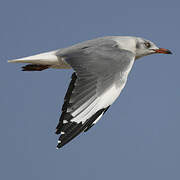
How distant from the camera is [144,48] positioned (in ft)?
23.6

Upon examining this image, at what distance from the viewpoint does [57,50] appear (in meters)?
6.50

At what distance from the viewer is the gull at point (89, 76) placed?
457cm

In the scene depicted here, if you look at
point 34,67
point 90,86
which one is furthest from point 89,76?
point 34,67

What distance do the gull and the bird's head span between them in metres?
0.59

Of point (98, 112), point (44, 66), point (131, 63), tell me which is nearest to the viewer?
point (98, 112)

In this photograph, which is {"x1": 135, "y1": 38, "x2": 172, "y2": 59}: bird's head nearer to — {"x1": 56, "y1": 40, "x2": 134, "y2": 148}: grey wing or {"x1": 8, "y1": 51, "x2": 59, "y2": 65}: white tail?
{"x1": 56, "y1": 40, "x2": 134, "y2": 148}: grey wing

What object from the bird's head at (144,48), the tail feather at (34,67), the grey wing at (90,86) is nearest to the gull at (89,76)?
the grey wing at (90,86)

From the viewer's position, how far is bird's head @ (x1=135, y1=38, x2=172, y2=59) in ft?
23.3

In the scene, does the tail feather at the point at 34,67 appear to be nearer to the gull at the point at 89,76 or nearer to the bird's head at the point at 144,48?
the gull at the point at 89,76

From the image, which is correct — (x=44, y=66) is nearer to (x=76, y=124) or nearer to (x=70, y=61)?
(x=70, y=61)

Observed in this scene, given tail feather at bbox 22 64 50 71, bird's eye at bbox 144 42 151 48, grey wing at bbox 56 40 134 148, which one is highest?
bird's eye at bbox 144 42 151 48

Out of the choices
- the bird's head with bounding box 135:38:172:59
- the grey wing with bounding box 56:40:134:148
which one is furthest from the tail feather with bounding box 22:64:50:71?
the bird's head with bounding box 135:38:172:59

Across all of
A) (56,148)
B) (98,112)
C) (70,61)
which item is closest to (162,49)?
(70,61)

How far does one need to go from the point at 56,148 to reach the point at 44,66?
2.58 m
